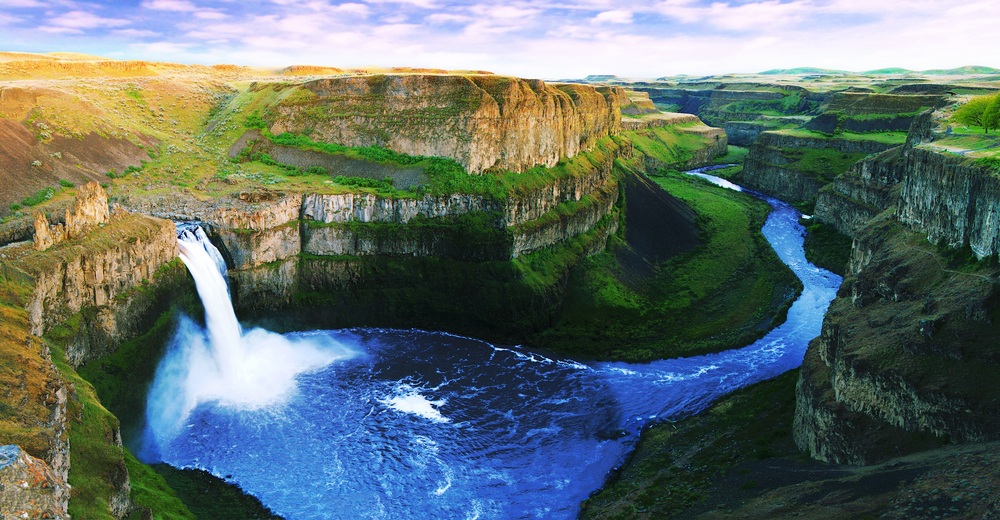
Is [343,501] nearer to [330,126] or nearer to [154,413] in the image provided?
[154,413]

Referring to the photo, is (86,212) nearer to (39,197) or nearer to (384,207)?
(39,197)

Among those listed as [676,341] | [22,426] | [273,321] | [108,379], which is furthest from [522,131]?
[22,426]

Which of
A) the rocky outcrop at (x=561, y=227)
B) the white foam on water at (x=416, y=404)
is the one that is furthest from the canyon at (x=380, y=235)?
the white foam on water at (x=416, y=404)

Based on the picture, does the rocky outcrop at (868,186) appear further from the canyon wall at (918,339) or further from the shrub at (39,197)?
the shrub at (39,197)

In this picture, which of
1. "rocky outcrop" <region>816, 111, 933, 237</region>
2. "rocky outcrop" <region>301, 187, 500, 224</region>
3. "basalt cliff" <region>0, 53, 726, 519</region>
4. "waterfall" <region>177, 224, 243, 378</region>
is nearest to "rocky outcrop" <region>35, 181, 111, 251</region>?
"basalt cliff" <region>0, 53, 726, 519</region>

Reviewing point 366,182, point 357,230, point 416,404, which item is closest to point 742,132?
point 366,182
